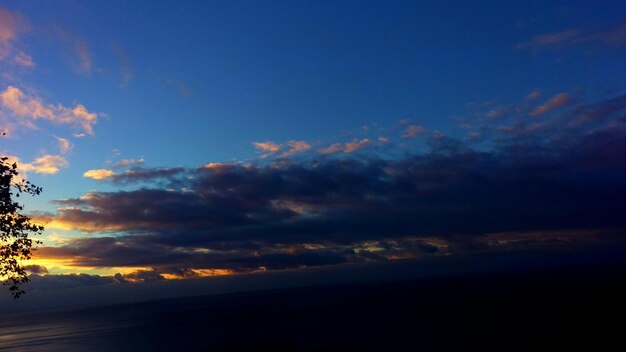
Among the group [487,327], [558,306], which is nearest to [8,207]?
[487,327]

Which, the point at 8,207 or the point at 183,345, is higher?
the point at 8,207

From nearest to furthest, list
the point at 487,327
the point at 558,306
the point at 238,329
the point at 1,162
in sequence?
the point at 1,162, the point at 487,327, the point at 558,306, the point at 238,329

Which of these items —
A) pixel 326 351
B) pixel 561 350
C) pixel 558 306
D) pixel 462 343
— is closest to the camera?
pixel 326 351

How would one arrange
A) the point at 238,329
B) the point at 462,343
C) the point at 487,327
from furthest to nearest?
the point at 238,329 < the point at 487,327 < the point at 462,343

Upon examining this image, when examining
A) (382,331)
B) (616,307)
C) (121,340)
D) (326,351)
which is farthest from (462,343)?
(121,340)

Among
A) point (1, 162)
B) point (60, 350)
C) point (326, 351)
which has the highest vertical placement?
point (1, 162)

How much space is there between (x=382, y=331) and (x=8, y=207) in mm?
82632

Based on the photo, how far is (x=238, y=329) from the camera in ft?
440

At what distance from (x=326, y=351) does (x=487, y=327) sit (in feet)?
186

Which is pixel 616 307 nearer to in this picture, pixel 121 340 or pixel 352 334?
pixel 352 334

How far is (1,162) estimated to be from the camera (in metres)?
27.2

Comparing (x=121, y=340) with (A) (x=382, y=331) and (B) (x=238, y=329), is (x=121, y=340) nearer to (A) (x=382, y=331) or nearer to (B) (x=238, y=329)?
(B) (x=238, y=329)

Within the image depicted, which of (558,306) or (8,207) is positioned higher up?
(8,207)

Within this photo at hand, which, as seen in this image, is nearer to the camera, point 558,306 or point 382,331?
point 382,331
